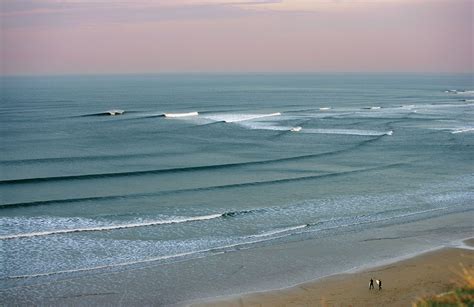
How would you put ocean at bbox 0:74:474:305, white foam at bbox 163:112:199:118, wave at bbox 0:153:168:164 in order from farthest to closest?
1. white foam at bbox 163:112:199:118
2. wave at bbox 0:153:168:164
3. ocean at bbox 0:74:474:305

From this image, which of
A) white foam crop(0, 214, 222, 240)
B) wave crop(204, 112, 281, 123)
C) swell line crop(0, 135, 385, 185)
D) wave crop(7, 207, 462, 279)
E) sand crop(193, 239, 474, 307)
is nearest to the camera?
sand crop(193, 239, 474, 307)

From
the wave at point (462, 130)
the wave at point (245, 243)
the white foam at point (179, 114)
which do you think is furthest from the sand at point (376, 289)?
the white foam at point (179, 114)

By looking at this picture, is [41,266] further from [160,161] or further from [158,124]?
[158,124]

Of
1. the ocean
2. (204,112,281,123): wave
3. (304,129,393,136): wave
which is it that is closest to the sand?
the ocean

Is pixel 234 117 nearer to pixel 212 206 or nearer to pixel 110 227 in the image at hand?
pixel 212 206

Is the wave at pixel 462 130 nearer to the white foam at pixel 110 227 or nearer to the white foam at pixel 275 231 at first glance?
the white foam at pixel 275 231

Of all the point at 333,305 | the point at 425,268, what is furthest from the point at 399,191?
the point at 333,305

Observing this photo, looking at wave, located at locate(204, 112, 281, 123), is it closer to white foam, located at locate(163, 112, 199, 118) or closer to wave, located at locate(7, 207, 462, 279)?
white foam, located at locate(163, 112, 199, 118)

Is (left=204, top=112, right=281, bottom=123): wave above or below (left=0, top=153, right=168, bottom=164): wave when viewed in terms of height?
below
